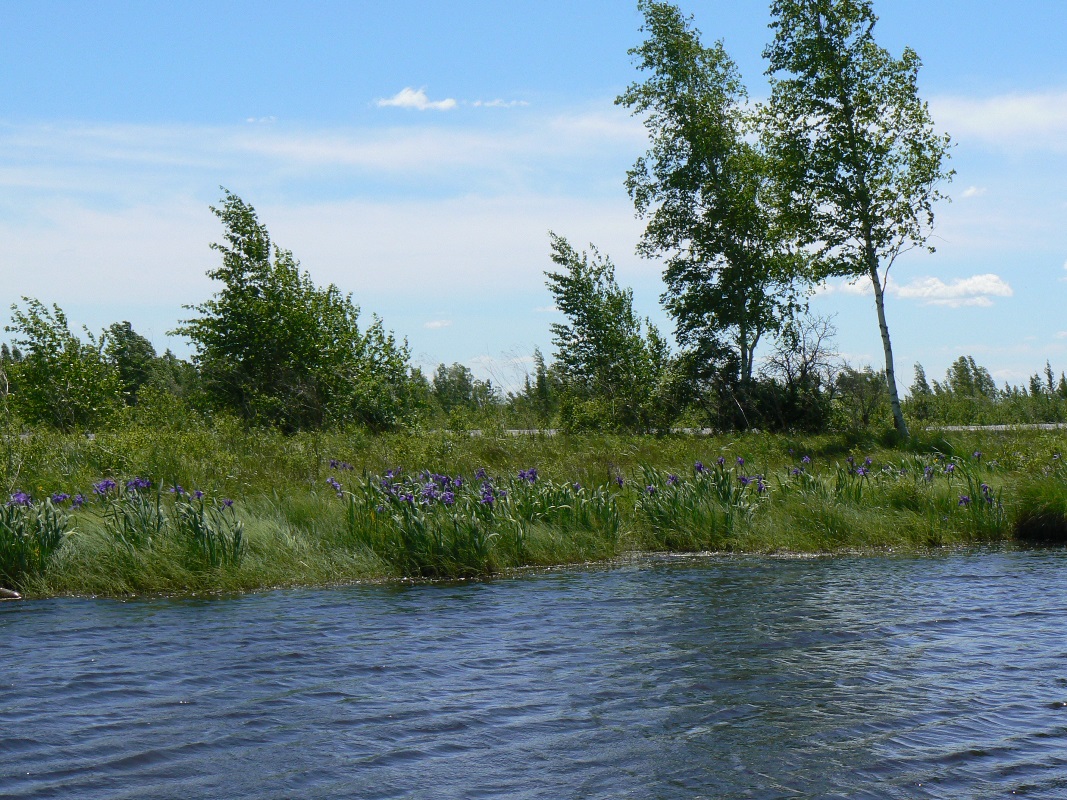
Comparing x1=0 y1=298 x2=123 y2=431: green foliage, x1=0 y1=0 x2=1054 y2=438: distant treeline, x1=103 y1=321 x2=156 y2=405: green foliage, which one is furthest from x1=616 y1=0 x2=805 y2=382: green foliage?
x1=103 y1=321 x2=156 y2=405: green foliage

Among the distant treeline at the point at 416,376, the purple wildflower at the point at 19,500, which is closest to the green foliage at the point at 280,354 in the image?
the distant treeline at the point at 416,376

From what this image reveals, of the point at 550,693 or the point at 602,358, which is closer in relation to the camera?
the point at 550,693

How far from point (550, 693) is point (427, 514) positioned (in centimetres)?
438

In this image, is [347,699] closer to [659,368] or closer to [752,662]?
[752,662]

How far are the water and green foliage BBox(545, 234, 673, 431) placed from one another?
1759 centimetres

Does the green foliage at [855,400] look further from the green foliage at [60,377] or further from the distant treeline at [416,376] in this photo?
the green foliage at [60,377]

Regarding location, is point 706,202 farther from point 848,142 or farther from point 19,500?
point 19,500

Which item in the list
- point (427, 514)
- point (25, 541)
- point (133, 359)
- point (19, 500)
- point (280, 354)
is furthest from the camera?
point (133, 359)

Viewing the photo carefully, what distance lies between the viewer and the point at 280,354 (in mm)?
26016

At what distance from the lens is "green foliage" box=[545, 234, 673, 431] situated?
26.4 meters

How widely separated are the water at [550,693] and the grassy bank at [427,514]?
74cm

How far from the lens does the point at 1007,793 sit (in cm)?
416

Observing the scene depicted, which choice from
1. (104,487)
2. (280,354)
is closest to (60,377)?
(280,354)

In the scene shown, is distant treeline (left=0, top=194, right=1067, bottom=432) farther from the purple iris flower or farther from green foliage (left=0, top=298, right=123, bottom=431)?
the purple iris flower
